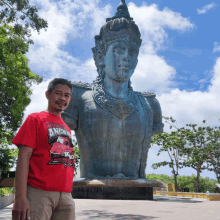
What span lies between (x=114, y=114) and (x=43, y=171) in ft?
27.5

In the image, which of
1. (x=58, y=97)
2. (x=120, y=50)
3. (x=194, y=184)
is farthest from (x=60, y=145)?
(x=194, y=184)

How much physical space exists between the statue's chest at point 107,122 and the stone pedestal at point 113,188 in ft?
5.81

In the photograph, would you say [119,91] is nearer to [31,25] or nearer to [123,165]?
[123,165]

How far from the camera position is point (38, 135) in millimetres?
2734

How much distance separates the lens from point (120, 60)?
11352 mm

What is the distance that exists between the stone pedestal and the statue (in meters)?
0.63

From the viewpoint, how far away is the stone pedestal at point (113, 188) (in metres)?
9.81

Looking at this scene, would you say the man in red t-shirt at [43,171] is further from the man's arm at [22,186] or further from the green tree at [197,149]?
the green tree at [197,149]

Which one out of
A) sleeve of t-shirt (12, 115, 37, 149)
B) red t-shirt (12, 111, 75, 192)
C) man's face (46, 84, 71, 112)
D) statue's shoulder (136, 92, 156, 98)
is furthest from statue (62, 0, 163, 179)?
sleeve of t-shirt (12, 115, 37, 149)

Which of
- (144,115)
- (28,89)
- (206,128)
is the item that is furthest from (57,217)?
(206,128)

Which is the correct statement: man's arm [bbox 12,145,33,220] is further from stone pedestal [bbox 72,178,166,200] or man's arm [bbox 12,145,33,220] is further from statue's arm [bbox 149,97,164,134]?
statue's arm [bbox 149,97,164,134]

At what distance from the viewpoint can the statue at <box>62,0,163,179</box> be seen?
10953 millimetres

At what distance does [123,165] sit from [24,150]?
8784 millimetres

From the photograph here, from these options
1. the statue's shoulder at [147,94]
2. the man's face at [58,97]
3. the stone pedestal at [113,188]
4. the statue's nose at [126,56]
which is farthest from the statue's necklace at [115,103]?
the man's face at [58,97]
